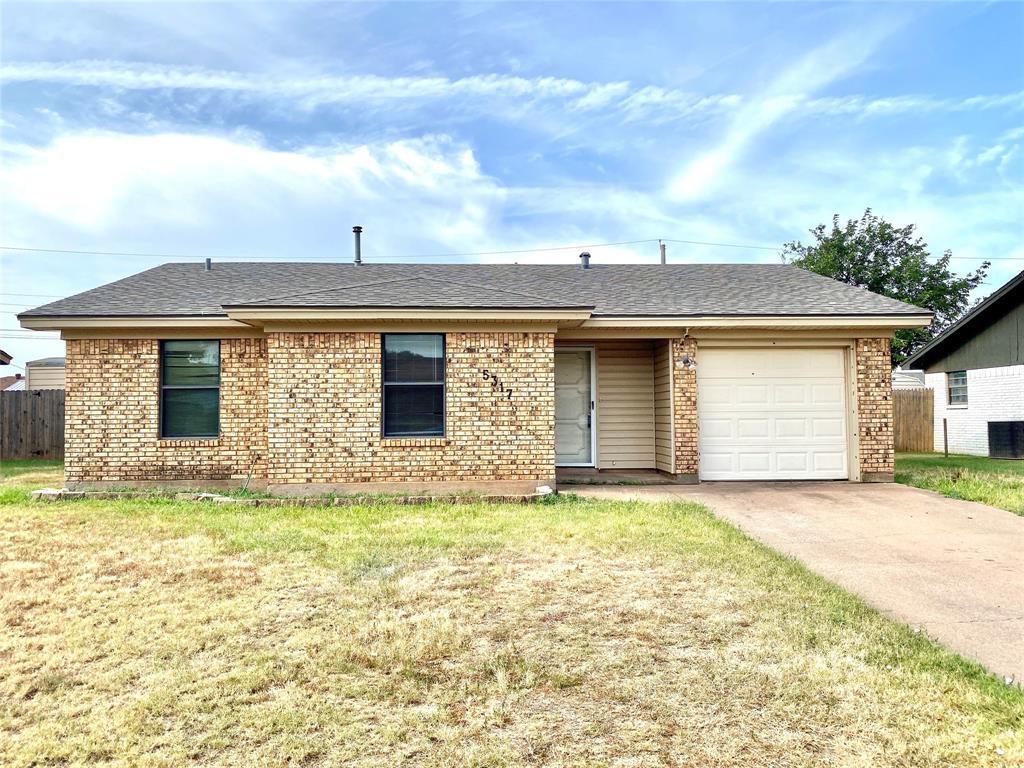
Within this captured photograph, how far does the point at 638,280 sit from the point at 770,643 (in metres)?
10.0

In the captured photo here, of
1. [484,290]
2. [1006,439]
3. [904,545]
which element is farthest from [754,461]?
[1006,439]

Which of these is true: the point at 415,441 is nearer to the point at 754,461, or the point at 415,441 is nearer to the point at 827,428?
the point at 754,461

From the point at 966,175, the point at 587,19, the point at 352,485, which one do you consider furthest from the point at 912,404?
the point at 352,485

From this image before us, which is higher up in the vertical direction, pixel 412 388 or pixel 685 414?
pixel 412 388

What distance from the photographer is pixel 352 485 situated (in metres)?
9.30

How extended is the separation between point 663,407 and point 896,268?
2182 centimetres

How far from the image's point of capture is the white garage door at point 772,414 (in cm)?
Result: 1065

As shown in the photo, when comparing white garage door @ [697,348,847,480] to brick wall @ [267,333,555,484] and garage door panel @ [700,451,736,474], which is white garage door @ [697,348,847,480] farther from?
brick wall @ [267,333,555,484]

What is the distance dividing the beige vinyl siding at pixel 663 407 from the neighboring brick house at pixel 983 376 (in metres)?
10.0

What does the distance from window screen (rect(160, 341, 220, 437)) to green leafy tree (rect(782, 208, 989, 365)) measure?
25.5 meters

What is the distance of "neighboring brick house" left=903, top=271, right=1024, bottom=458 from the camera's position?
16062mm

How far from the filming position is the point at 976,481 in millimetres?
9953

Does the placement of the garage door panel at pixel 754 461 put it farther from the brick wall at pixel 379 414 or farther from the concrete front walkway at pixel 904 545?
the brick wall at pixel 379 414

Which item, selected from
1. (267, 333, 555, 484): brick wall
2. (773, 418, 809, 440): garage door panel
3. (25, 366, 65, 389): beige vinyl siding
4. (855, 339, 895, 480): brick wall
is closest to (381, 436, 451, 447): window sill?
(267, 333, 555, 484): brick wall
